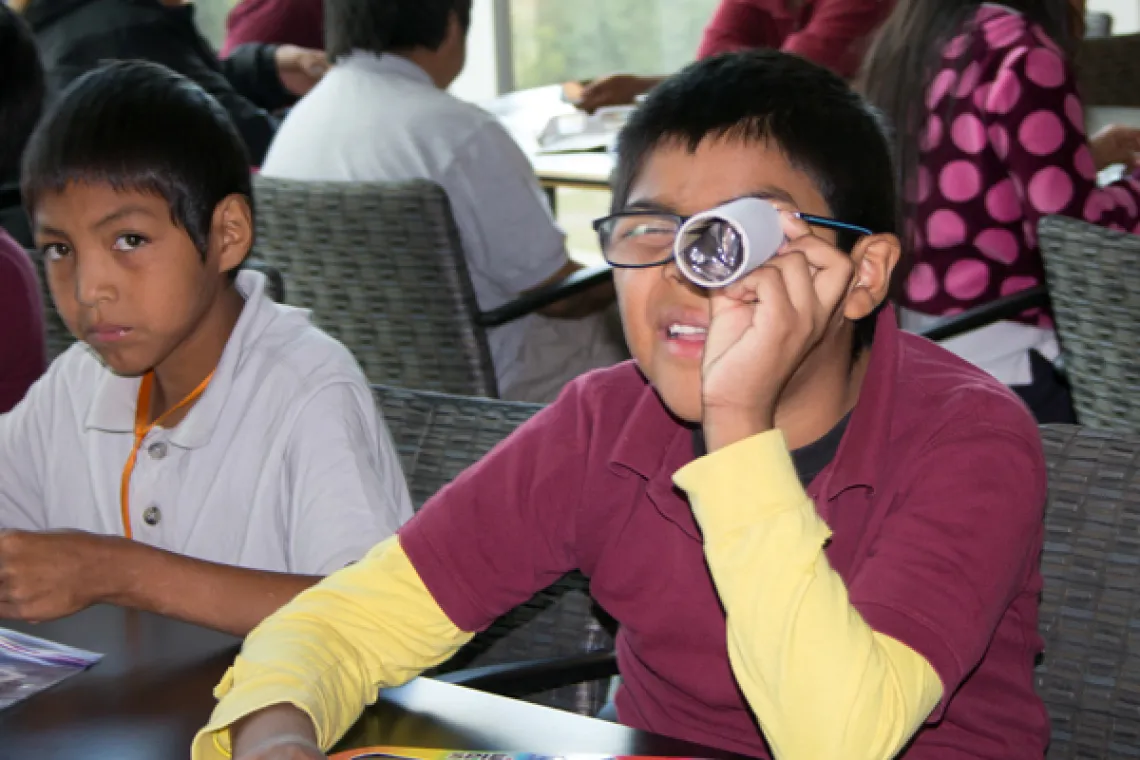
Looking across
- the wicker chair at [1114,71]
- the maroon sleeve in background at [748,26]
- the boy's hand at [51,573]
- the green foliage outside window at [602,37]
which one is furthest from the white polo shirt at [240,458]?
the green foliage outside window at [602,37]

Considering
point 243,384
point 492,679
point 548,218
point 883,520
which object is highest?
point 883,520

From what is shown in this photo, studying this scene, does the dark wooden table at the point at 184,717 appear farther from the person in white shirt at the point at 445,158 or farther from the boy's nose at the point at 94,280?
the person in white shirt at the point at 445,158

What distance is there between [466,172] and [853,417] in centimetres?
180

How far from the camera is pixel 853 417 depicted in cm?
123

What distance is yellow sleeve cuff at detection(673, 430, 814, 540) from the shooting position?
1046 mm

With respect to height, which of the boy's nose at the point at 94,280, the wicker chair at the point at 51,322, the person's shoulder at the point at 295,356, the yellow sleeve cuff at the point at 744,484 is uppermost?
the yellow sleeve cuff at the point at 744,484

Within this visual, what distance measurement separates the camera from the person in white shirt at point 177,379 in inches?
62.0

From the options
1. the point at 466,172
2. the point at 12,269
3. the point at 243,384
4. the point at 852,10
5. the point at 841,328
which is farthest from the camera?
the point at 852,10

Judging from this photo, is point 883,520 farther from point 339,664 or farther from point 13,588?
point 13,588

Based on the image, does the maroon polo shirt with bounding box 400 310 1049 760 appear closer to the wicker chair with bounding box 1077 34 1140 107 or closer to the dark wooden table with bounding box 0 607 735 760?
the dark wooden table with bounding box 0 607 735 760

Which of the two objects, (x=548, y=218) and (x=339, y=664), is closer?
(x=339, y=664)

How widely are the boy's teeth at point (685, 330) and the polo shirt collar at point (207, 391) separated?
0.65 m

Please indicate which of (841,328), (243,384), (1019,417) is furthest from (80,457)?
(1019,417)

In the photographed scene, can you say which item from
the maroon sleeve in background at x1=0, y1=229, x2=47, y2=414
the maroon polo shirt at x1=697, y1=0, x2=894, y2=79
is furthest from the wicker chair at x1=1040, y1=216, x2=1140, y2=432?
the maroon polo shirt at x1=697, y1=0, x2=894, y2=79
